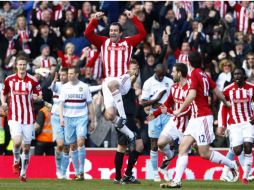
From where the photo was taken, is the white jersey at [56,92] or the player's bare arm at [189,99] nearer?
the player's bare arm at [189,99]

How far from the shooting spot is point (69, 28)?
30016mm

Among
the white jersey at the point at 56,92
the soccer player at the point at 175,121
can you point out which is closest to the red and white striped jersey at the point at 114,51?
the soccer player at the point at 175,121

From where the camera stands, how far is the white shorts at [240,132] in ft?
74.2

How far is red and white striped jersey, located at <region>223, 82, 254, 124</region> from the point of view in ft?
73.7

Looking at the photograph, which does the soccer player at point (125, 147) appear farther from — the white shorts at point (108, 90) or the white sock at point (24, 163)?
the white sock at point (24, 163)

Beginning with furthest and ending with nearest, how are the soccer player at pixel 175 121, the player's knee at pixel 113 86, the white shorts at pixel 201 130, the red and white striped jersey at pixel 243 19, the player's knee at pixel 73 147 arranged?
the red and white striped jersey at pixel 243 19, the player's knee at pixel 73 147, the soccer player at pixel 175 121, the player's knee at pixel 113 86, the white shorts at pixel 201 130

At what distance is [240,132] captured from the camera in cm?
2272

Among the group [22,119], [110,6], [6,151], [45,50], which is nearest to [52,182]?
[22,119]

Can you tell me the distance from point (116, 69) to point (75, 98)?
10.0 ft

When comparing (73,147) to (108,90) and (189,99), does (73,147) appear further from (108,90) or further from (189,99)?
(189,99)

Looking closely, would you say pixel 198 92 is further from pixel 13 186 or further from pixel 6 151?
pixel 6 151

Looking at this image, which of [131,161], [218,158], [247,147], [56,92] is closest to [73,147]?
[56,92]

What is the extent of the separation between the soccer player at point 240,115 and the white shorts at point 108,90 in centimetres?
306

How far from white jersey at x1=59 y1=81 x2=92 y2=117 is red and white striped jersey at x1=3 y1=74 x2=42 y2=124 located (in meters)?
1.70
